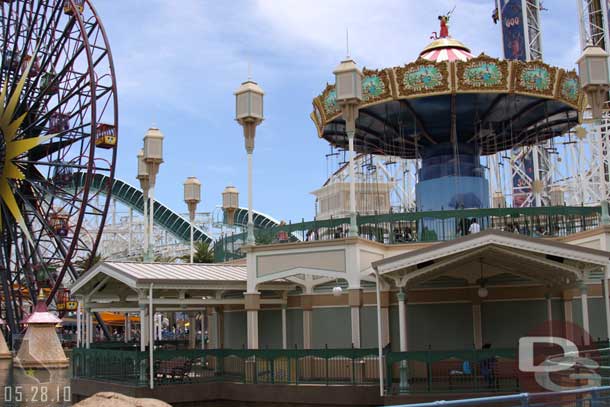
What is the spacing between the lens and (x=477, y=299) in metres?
20.6

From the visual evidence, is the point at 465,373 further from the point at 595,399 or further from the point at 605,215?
the point at 595,399

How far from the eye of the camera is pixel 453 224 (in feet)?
69.6

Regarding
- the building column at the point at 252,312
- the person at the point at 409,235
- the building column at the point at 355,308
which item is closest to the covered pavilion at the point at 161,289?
the building column at the point at 252,312

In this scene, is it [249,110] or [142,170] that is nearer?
[249,110]

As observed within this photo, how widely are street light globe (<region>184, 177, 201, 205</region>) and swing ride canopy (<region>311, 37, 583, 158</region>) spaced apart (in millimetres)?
6057

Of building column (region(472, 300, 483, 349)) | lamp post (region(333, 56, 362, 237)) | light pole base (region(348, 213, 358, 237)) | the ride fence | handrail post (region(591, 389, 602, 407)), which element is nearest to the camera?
handrail post (region(591, 389, 602, 407))

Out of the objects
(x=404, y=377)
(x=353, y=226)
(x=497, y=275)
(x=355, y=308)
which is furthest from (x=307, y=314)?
(x=404, y=377)

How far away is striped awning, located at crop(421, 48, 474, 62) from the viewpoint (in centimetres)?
2456

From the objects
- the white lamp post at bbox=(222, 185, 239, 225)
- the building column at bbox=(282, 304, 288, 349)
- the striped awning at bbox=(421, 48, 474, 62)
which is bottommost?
the building column at bbox=(282, 304, 288, 349)

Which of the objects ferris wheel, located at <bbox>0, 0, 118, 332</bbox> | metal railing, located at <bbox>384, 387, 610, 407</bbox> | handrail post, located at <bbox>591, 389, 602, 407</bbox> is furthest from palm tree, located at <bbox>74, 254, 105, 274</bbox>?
handrail post, located at <bbox>591, 389, 602, 407</bbox>

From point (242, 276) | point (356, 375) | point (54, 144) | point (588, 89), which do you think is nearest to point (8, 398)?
point (242, 276)

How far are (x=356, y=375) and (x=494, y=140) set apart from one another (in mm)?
11753

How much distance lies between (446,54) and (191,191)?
11245 millimetres

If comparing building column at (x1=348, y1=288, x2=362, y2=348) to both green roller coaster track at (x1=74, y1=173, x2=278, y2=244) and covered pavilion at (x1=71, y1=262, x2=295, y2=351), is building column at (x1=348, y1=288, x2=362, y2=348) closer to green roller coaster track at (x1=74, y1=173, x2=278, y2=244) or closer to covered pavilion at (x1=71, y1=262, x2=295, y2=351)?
covered pavilion at (x1=71, y1=262, x2=295, y2=351)
